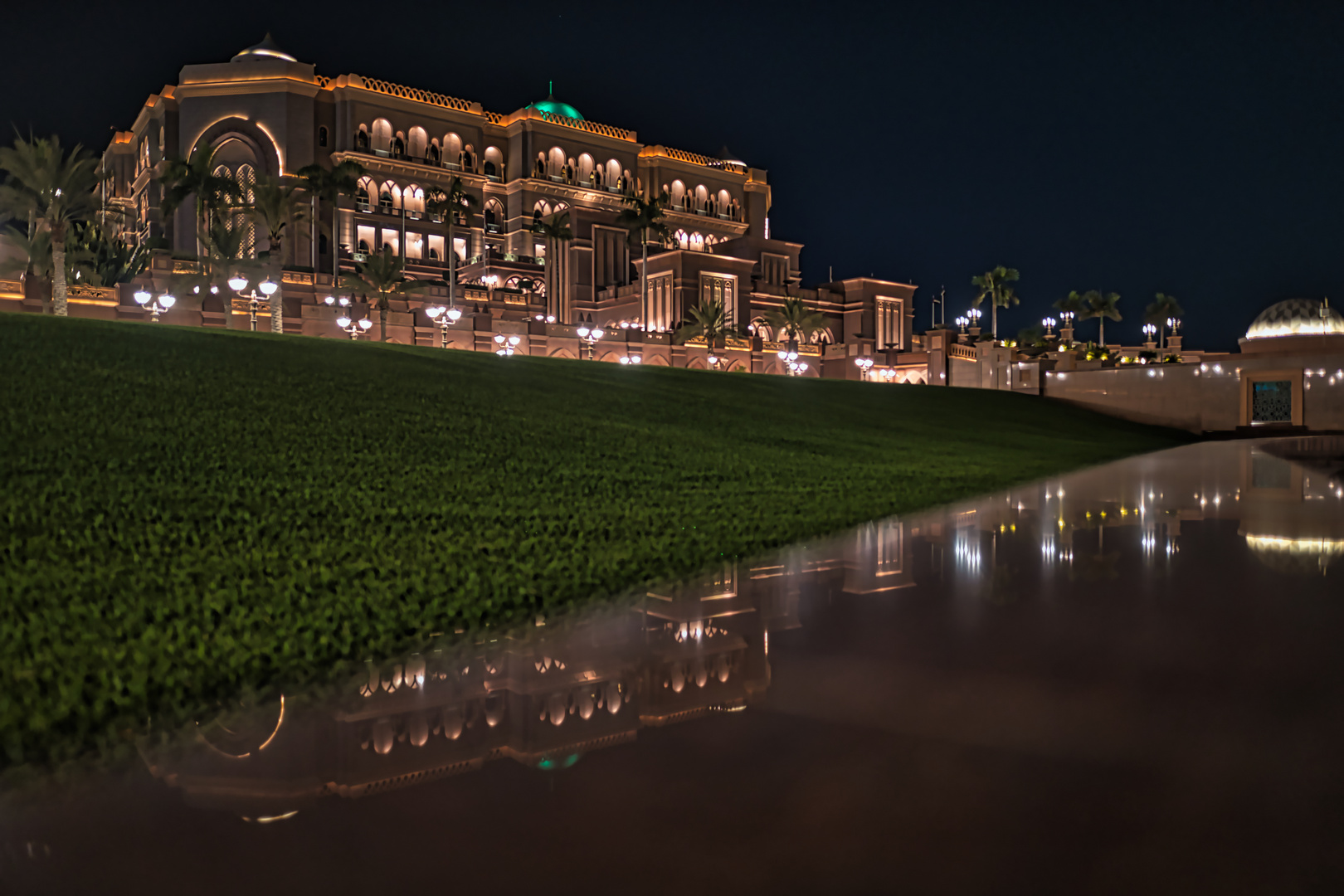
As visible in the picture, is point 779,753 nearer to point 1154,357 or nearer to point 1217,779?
point 1217,779

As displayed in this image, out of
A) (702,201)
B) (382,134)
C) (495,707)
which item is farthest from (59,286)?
(702,201)

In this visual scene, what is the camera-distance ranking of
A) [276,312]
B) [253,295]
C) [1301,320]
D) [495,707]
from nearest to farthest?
[495,707] < [276,312] < [253,295] < [1301,320]

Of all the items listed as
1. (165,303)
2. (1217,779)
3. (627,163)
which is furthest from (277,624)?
(627,163)

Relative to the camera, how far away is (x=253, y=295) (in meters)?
46.3

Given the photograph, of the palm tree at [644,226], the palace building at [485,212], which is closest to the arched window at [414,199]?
the palace building at [485,212]

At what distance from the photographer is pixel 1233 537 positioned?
8.91 meters

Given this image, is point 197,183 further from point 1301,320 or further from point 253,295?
point 1301,320

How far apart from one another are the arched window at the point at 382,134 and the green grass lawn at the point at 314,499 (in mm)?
72885

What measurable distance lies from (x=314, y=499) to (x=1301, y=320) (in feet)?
211

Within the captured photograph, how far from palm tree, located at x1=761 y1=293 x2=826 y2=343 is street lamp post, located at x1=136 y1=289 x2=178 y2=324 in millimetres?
45458

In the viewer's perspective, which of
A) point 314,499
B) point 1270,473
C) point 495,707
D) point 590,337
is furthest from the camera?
point 590,337

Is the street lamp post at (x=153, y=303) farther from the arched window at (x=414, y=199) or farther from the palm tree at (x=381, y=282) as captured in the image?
the arched window at (x=414, y=199)

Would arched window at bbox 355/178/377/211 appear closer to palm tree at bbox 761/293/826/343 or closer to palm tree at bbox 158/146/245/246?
palm tree at bbox 158/146/245/246

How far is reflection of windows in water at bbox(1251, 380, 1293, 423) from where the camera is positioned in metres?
54.0
